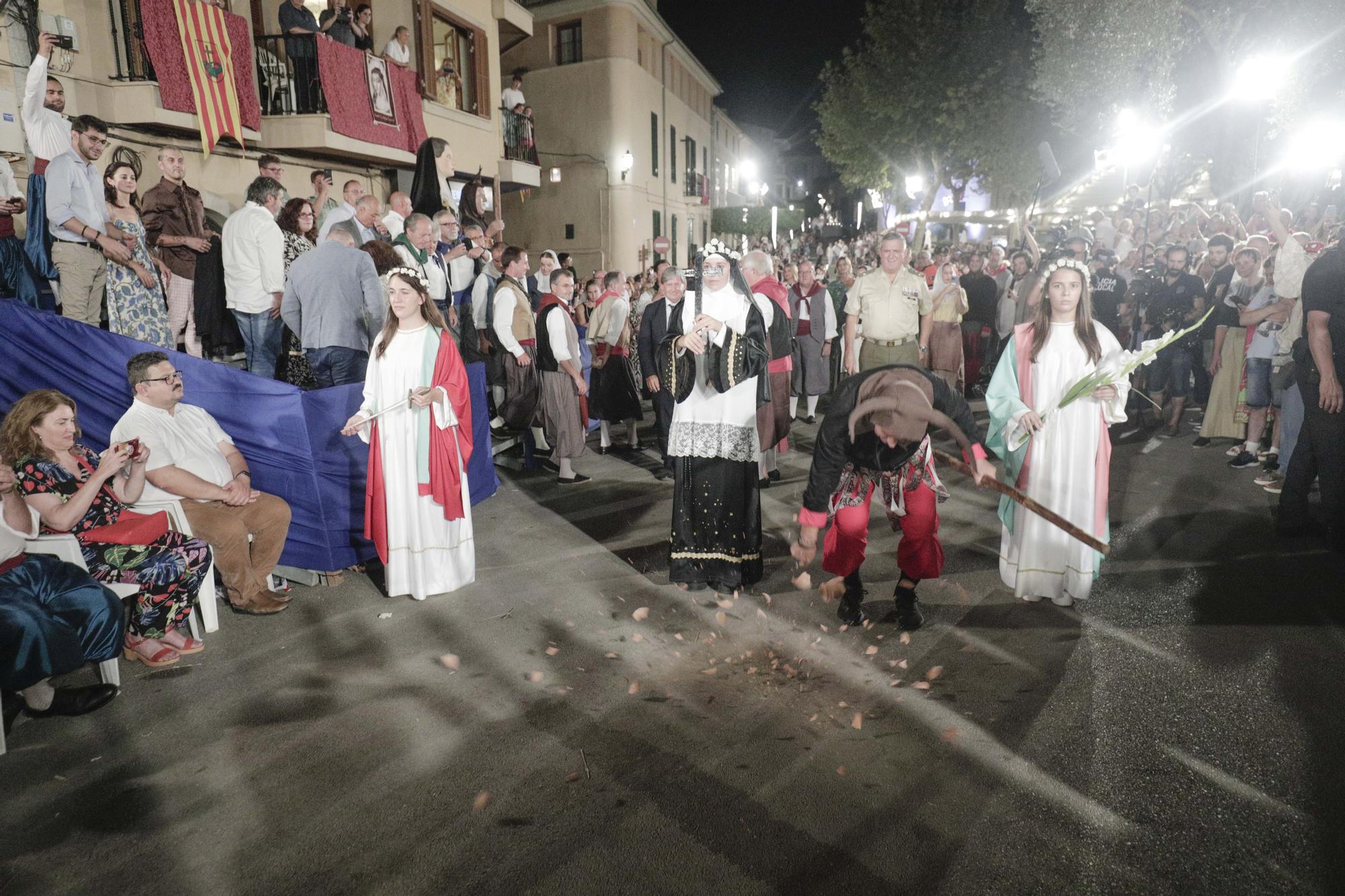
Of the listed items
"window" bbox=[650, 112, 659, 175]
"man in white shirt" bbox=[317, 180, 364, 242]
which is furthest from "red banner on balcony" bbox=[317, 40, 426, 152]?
"window" bbox=[650, 112, 659, 175]

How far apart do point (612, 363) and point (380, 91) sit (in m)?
7.31

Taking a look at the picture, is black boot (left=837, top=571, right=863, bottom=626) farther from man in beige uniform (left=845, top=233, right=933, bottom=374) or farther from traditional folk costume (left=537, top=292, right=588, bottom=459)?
traditional folk costume (left=537, top=292, right=588, bottom=459)

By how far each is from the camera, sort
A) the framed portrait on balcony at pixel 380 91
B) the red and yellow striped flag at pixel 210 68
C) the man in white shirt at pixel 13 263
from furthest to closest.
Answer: the framed portrait on balcony at pixel 380 91 < the red and yellow striped flag at pixel 210 68 < the man in white shirt at pixel 13 263

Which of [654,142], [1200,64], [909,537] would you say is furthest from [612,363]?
[654,142]

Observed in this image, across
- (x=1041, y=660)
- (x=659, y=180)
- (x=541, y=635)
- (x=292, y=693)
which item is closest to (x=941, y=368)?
(x=1041, y=660)

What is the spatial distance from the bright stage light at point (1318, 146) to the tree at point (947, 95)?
9.44 metres

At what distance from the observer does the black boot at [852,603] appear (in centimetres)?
452

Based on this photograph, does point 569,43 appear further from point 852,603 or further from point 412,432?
point 852,603

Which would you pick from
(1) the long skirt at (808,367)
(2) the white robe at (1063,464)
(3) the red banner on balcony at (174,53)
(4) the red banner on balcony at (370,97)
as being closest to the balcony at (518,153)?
(4) the red banner on balcony at (370,97)

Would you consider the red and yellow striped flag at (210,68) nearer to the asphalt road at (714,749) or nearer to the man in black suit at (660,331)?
the man in black suit at (660,331)

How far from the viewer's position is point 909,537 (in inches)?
174

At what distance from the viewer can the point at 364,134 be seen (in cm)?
1223

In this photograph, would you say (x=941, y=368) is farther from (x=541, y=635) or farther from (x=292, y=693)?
(x=292, y=693)

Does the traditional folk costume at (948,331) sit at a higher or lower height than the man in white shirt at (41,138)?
lower
